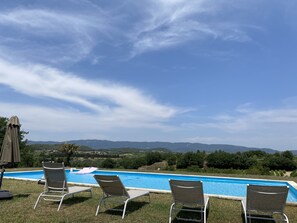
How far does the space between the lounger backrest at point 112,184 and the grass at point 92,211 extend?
0.41m

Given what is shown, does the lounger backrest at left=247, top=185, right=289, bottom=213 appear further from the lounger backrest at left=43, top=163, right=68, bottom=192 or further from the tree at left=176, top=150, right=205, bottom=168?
the tree at left=176, top=150, right=205, bottom=168

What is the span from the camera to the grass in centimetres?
533

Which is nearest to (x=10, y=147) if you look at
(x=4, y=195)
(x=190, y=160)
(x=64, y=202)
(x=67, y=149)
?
(x=4, y=195)

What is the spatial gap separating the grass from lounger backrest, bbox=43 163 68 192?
361mm

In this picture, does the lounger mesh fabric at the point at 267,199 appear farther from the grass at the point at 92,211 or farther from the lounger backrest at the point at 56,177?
the lounger backrest at the point at 56,177

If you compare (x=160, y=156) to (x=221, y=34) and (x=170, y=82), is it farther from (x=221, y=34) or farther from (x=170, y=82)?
(x=221, y=34)

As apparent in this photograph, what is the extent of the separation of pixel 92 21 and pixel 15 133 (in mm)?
8624

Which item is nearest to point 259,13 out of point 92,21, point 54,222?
point 92,21

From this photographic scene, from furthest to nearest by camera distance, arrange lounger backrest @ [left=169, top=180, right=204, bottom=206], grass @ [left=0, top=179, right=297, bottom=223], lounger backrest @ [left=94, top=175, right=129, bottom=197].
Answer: lounger backrest @ [left=94, top=175, right=129, bottom=197] < grass @ [left=0, top=179, right=297, bottom=223] < lounger backrest @ [left=169, top=180, right=204, bottom=206]

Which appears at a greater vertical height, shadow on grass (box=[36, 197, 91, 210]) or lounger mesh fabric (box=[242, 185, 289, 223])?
lounger mesh fabric (box=[242, 185, 289, 223])

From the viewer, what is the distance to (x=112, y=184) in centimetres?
588

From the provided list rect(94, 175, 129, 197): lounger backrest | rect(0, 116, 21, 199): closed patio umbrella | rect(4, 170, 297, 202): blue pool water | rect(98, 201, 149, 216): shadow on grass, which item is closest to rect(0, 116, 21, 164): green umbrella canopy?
rect(0, 116, 21, 199): closed patio umbrella

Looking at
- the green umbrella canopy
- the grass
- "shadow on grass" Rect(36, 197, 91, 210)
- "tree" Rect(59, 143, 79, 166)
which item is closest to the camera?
the grass

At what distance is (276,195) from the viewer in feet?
15.3
